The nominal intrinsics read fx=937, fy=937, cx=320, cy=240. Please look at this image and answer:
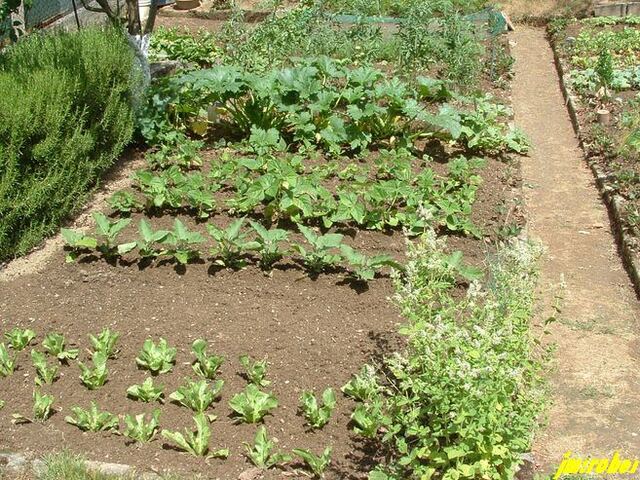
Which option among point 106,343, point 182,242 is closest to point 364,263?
point 182,242

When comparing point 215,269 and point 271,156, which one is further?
point 271,156

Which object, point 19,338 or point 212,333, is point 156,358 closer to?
point 212,333

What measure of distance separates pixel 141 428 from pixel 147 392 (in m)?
0.30

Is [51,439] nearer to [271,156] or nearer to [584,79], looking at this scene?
[271,156]

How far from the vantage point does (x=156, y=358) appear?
16.3 ft

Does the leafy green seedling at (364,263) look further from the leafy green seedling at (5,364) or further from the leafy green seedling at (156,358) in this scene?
the leafy green seedling at (5,364)

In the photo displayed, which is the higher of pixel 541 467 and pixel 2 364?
pixel 2 364

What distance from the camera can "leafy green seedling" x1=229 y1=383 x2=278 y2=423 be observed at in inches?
181

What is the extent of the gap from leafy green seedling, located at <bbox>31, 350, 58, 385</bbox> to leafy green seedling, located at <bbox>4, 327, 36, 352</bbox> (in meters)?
0.17

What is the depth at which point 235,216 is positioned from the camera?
6.62 meters

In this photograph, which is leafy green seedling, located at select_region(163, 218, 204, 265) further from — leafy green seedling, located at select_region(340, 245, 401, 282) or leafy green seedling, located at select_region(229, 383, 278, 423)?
leafy green seedling, located at select_region(229, 383, 278, 423)

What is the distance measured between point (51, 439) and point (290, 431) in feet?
3.80

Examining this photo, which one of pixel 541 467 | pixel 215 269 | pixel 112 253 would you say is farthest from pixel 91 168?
pixel 541 467

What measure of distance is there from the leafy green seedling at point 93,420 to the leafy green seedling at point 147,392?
0.20m
